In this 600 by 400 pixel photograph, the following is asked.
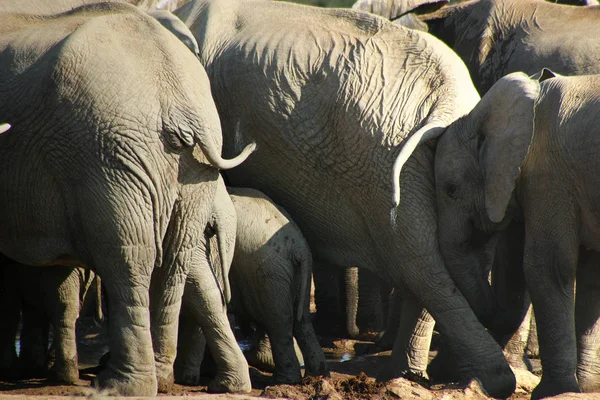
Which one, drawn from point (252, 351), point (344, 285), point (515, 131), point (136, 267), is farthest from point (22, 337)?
point (515, 131)

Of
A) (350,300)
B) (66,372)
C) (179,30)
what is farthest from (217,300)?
(350,300)

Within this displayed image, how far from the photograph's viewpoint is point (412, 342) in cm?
784

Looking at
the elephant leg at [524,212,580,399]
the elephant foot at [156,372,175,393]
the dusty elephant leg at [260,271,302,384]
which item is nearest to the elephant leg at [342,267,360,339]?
the dusty elephant leg at [260,271,302,384]

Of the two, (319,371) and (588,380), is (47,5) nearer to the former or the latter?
(319,371)

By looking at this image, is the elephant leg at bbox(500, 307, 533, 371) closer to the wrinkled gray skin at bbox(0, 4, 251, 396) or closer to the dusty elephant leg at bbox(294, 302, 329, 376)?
the dusty elephant leg at bbox(294, 302, 329, 376)

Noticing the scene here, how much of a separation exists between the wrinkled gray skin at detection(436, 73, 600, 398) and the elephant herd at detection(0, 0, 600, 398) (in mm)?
12

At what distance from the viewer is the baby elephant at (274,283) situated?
7.60 m

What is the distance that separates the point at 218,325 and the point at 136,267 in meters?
1.05

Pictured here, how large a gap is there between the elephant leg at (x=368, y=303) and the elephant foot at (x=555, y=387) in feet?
8.57

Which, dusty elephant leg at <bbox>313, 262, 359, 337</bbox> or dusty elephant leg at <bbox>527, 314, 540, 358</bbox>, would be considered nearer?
dusty elephant leg at <bbox>527, 314, 540, 358</bbox>

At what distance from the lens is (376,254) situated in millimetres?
7781

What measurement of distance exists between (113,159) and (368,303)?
4.09 metres

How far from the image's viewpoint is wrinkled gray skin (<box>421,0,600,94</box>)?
9.47 metres

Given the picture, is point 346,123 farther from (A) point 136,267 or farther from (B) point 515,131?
(A) point 136,267
